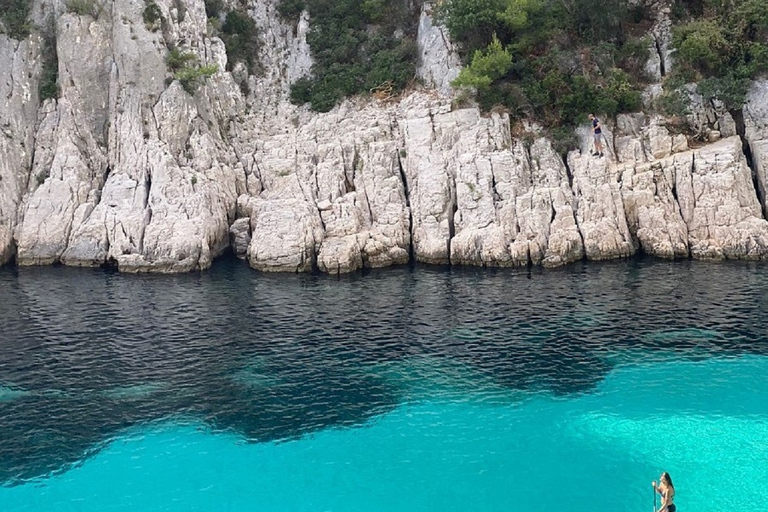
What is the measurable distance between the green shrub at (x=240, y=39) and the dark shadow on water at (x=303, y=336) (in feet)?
80.7

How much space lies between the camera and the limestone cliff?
47.8 meters

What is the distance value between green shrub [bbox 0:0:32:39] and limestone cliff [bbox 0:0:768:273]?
1.04 meters

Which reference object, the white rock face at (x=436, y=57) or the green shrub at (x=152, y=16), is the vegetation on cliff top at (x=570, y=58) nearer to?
the white rock face at (x=436, y=57)

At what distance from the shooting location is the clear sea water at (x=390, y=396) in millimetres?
21812

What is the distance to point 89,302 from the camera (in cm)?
4106

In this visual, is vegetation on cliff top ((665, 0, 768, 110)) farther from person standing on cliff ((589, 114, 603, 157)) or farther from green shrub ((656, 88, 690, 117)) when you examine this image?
person standing on cliff ((589, 114, 603, 157))

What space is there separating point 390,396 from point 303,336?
8.44 m

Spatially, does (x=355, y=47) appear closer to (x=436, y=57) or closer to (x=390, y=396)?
(x=436, y=57)

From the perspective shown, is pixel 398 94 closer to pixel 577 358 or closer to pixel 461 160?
pixel 461 160

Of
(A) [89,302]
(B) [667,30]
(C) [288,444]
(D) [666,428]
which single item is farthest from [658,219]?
(A) [89,302]

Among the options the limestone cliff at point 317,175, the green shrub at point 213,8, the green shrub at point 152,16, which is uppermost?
the green shrub at point 213,8

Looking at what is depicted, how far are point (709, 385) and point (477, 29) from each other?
37.0 m

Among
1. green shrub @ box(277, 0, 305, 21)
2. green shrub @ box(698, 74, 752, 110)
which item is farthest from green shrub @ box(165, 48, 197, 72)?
green shrub @ box(698, 74, 752, 110)

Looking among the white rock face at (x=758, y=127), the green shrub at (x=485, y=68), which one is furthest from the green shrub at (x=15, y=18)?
the white rock face at (x=758, y=127)
